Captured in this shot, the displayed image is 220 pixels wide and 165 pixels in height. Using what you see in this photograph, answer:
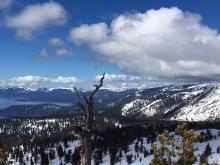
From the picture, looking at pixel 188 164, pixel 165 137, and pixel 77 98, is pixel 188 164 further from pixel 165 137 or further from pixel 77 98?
pixel 77 98

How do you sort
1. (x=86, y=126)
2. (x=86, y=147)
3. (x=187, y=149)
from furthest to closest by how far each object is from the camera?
(x=187, y=149)
(x=86, y=147)
(x=86, y=126)

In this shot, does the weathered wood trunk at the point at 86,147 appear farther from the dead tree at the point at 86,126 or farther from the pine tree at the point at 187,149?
the pine tree at the point at 187,149

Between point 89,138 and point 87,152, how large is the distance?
1021mm

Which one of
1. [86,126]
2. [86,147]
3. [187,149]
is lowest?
[187,149]

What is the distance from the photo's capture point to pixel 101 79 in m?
29.4

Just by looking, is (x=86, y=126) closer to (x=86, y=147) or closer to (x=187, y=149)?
(x=86, y=147)

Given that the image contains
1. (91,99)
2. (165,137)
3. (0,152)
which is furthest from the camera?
(0,152)

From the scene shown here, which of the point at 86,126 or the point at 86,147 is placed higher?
the point at 86,126

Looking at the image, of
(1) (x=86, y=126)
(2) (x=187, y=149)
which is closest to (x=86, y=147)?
(1) (x=86, y=126)

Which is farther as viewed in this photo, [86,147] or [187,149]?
[187,149]

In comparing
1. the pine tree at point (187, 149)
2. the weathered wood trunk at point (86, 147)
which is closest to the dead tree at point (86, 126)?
the weathered wood trunk at point (86, 147)

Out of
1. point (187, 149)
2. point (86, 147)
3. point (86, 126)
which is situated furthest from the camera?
point (187, 149)

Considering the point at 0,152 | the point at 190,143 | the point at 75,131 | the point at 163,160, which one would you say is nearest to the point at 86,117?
the point at 75,131

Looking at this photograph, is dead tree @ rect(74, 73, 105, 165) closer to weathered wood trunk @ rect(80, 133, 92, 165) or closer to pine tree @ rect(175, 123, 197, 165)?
weathered wood trunk @ rect(80, 133, 92, 165)
